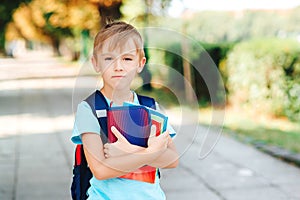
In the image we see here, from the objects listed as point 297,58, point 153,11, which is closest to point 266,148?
point 297,58

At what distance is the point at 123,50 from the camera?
1.78m

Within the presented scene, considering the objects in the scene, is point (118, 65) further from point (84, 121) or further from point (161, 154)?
point (161, 154)

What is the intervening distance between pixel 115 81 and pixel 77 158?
1.27 feet

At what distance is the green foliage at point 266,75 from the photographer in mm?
9672

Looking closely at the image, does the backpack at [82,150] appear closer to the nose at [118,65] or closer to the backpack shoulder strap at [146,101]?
the backpack shoulder strap at [146,101]

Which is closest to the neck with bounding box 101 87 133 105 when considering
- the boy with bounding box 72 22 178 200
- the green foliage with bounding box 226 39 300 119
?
the boy with bounding box 72 22 178 200

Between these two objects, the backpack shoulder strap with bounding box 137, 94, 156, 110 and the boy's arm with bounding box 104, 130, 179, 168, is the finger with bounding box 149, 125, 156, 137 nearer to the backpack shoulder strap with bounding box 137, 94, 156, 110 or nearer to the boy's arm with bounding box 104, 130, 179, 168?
the boy's arm with bounding box 104, 130, 179, 168

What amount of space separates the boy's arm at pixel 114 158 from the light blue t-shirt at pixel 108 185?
38 mm

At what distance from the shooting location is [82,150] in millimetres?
1945

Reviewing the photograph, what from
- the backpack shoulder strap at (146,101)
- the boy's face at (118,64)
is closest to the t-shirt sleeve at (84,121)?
the boy's face at (118,64)

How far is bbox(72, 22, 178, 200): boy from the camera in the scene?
1.70 metres

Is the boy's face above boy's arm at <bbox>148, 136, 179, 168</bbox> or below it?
above

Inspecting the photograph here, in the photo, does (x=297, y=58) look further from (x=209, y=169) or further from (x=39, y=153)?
(x=39, y=153)

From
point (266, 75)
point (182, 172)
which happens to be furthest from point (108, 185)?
point (266, 75)
